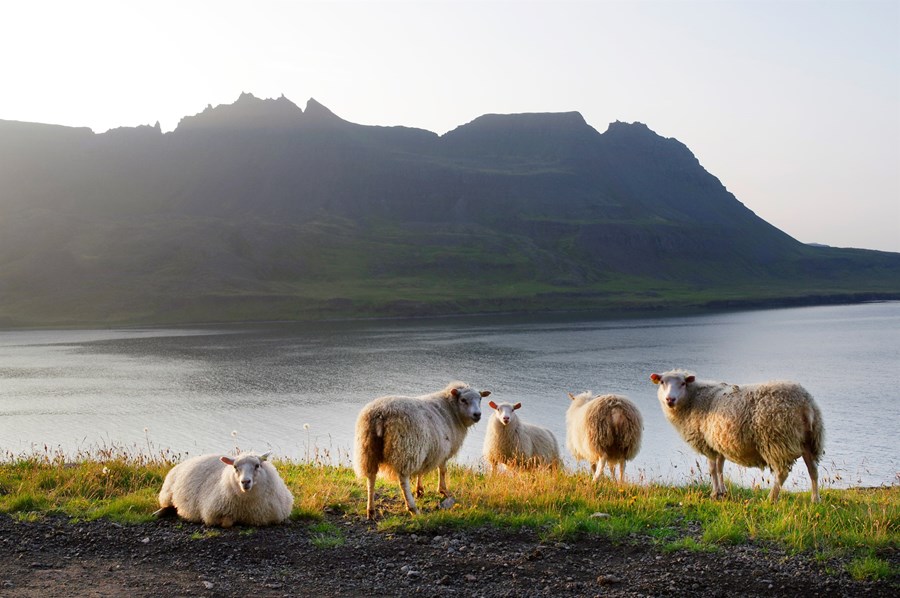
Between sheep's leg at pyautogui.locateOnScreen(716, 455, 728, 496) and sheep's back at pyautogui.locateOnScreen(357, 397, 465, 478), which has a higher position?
sheep's back at pyautogui.locateOnScreen(357, 397, 465, 478)

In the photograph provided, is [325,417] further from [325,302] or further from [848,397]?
[325,302]

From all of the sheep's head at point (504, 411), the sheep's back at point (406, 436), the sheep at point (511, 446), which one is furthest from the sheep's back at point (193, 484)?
the sheep at point (511, 446)

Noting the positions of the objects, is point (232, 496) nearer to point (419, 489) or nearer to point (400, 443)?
point (400, 443)

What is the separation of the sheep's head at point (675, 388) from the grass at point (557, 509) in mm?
1576

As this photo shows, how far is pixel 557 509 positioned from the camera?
33.8 ft

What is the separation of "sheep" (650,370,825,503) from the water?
633 millimetres

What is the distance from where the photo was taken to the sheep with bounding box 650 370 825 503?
11000 millimetres

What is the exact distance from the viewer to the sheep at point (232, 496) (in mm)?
9961

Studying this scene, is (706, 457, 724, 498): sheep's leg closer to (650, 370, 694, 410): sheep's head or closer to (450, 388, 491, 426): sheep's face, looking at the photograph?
(650, 370, 694, 410): sheep's head

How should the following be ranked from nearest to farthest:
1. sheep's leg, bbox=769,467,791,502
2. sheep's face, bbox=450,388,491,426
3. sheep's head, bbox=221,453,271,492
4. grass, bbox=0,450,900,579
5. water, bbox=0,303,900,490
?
grass, bbox=0,450,900,579 → sheep's head, bbox=221,453,271,492 → sheep's leg, bbox=769,467,791,502 → sheep's face, bbox=450,388,491,426 → water, bbox=0,303,900,490

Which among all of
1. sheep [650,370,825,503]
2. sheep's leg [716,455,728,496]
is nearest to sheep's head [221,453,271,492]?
sheep [650,370,825,503]

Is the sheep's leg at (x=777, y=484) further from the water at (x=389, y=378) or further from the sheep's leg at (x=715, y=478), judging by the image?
the sheep's leg at (x=715, y=478)

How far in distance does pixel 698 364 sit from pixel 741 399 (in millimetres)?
55988

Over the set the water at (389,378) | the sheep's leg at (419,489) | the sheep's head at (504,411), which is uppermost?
the sheep's head at (504,411)
